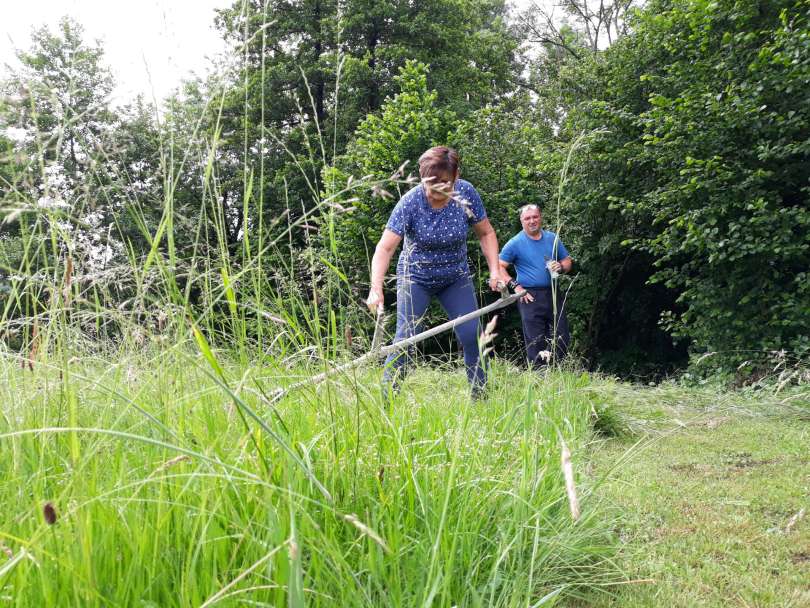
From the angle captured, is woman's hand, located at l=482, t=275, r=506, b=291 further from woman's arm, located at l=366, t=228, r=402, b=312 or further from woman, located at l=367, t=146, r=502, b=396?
woman's arm, located at l=366, t=228, r=402, b=312

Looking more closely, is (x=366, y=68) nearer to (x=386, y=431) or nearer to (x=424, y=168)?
(x=424, y=168)

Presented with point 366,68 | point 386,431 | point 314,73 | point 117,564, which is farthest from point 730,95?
point 314,73

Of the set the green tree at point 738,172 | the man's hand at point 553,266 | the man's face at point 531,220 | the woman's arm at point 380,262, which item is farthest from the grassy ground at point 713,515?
the green tree at point 738,172

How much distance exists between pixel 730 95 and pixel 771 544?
7.52 m

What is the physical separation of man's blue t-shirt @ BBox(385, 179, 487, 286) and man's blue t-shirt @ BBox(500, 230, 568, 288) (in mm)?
2422

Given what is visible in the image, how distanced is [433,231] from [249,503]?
2787 millimetres

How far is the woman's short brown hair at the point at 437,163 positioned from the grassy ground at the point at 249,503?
5.89 feet

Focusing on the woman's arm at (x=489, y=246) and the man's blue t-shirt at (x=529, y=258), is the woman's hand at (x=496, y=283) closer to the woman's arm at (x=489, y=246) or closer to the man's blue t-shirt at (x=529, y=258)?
the woman's arm at (x=489, y=246)

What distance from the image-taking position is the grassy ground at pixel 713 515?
186 cm

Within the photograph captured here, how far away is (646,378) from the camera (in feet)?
41.9

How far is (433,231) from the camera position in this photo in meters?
4.03

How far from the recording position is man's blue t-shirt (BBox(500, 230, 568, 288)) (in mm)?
6441

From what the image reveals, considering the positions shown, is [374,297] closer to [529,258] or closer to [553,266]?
[553,266]

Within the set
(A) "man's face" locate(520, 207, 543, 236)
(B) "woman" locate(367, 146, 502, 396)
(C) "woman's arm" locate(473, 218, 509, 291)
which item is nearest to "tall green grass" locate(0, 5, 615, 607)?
(B) "woman" locate(367, 146, 502, 396)
